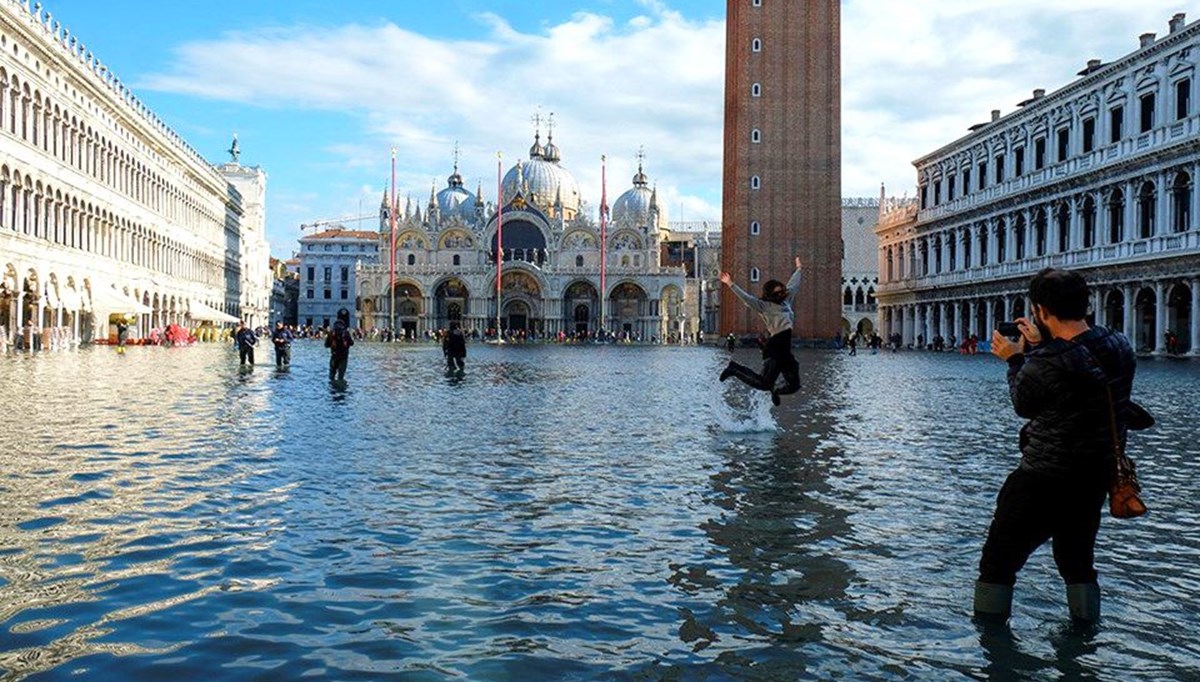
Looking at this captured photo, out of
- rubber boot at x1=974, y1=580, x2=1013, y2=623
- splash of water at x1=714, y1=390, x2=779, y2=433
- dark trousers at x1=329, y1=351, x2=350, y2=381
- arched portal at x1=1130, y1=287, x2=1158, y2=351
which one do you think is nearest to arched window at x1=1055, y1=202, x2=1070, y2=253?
arched portal at x1=1130, y1=287, x2=1158, y2=351

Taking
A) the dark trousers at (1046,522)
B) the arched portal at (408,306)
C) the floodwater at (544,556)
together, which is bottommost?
the floodwater at (544,556)

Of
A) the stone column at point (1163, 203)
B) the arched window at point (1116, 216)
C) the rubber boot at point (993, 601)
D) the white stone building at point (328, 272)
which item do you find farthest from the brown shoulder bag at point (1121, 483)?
the white stone building at point (328, 272)

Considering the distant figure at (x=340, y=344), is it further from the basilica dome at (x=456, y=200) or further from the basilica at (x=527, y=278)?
the basilica dome at (x=456, y=200)

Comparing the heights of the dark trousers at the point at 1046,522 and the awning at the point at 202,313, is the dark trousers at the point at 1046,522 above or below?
below

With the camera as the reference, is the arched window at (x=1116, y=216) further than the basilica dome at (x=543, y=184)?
No

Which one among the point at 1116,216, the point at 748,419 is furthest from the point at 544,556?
the point at 1116,216

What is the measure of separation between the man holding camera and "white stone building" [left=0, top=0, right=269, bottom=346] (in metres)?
40.5

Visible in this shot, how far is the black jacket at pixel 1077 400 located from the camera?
448 centimetres

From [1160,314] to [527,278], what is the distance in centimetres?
7042

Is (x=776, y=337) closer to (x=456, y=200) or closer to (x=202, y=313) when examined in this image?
(x=202, y=313)

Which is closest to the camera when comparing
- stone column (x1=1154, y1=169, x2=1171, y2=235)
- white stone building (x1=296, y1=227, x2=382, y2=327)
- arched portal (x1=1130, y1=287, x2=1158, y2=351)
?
stone column (x1=1154, y1=169, x2=1171, y2=235)

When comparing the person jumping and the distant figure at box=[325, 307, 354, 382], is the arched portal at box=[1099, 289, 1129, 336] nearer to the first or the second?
the distant figure at box=[325, 307, 354, 382]

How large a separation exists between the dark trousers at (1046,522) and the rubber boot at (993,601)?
69 mm

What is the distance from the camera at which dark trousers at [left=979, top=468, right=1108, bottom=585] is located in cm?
461
